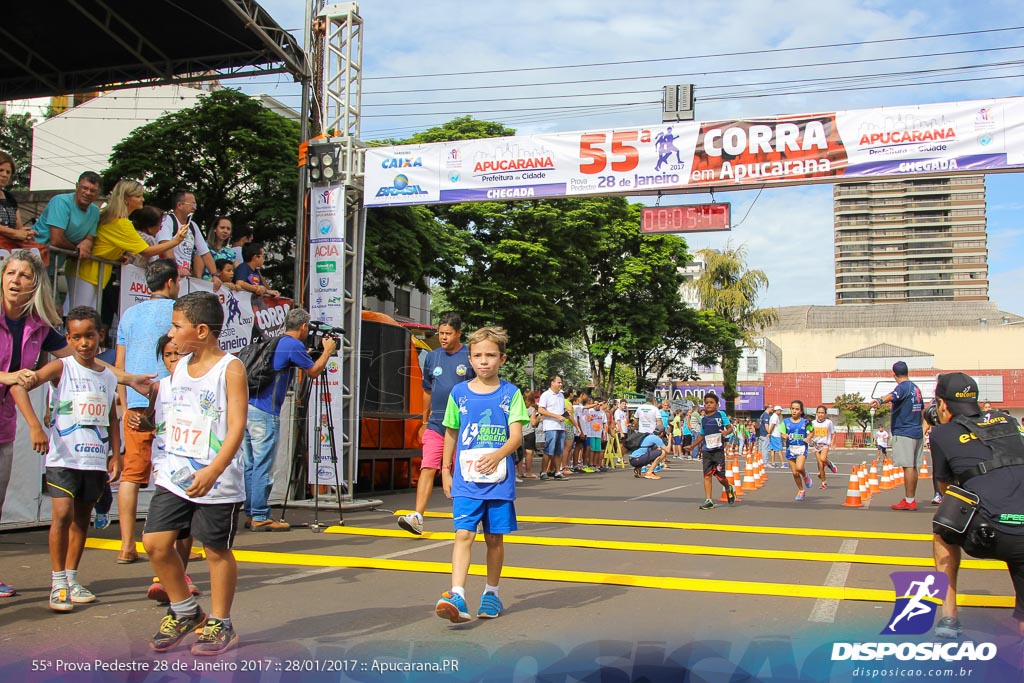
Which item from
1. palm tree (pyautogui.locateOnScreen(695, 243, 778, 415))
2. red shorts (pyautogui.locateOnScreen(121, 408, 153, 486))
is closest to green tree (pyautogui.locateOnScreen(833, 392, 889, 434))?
palm tree (pyautogui.locateOnScreen(695, 243, 778, 415))

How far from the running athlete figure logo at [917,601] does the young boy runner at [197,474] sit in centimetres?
331

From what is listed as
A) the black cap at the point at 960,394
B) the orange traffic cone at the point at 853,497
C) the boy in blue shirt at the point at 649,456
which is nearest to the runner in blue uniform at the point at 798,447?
the orange traffic cone at the point at 853,497

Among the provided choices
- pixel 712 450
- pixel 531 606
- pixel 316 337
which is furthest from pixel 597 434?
pixel 531 606

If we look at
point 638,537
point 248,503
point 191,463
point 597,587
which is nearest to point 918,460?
point 638,537

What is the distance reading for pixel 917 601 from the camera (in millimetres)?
4551

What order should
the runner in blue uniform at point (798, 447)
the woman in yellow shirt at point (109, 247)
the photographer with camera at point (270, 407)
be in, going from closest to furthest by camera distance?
the photographer with camera at point (270, 407), the woman in yellow shirt at point (109, 247), the runner in blue uniform at point (798, 447)

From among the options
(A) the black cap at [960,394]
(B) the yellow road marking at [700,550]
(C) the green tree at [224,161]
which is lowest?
(B) the yellow road marking at [700,550]

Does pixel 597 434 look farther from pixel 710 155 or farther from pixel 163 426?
pixel 163 426

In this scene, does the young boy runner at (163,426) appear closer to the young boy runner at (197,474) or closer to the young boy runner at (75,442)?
the young boy runner at (197,474)

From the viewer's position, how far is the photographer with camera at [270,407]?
8.18m

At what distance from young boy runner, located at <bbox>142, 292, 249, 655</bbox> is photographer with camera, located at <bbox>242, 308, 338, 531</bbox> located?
3.84 metres

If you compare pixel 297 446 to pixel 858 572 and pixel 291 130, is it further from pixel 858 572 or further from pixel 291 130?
pixel 291 130

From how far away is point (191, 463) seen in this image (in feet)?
13.5

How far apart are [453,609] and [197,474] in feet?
5.00
